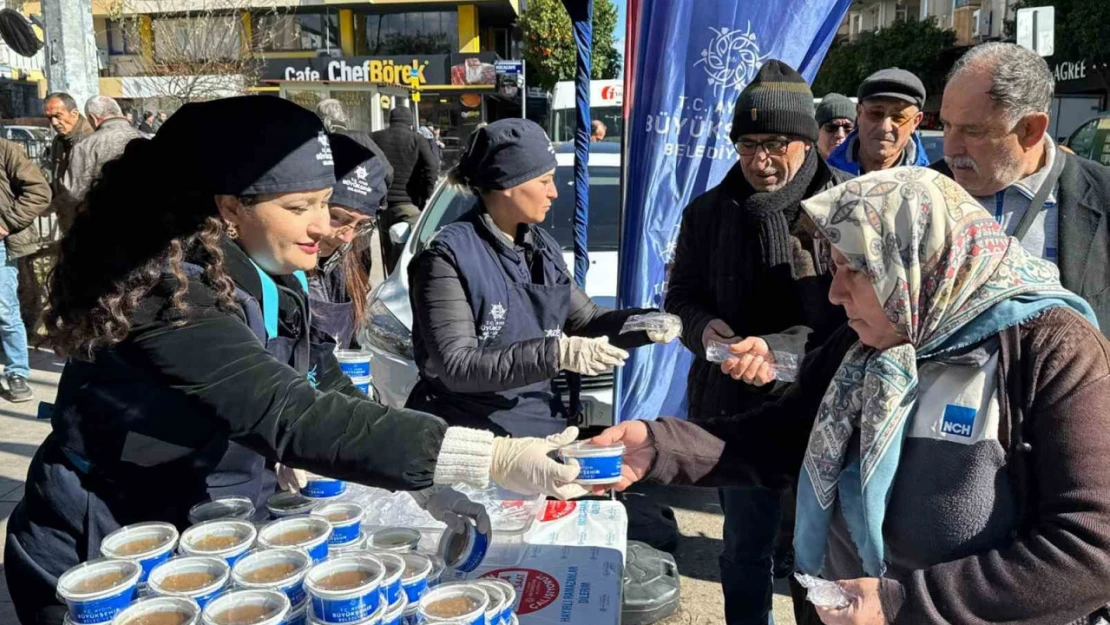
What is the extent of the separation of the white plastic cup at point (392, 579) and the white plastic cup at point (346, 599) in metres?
0.02

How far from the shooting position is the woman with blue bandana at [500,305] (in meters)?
2.53

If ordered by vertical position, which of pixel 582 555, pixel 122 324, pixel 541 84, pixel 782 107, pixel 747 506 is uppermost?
pixel 541 84

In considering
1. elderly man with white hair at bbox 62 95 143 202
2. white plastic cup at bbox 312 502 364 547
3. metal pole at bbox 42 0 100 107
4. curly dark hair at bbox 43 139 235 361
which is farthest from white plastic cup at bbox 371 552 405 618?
metal pole at bbox 42 0 100 107

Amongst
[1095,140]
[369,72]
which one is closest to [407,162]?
[1095,140]

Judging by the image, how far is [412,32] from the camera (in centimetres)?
3834

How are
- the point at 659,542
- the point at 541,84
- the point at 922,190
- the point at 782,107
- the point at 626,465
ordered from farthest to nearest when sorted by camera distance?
the point at 541,84 < the point at 659,542 < the point at 782,107 < the point at 626,465 < the point at 922,190

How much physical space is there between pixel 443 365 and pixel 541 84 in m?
39.6

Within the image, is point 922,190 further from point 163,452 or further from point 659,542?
point 659,542

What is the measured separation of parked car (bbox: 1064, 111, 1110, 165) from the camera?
1218 centimetres

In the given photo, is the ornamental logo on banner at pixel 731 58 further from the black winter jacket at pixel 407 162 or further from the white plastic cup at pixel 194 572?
the black winter jacket at pixel 407 162

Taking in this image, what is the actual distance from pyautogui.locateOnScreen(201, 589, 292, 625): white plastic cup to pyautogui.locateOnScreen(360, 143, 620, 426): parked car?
2.12 m

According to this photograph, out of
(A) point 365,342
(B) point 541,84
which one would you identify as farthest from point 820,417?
(B) point 541,84

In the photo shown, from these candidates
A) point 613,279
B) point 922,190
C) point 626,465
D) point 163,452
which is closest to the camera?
point 922,190

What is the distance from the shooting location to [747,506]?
286cm
